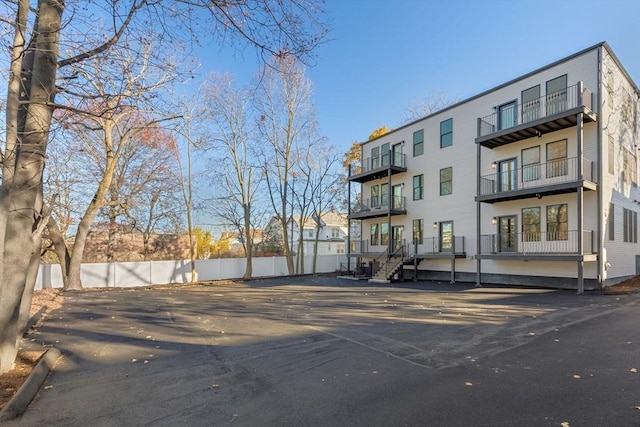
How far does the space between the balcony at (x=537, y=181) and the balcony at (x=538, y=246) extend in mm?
1809

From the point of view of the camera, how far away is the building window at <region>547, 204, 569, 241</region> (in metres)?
16.1

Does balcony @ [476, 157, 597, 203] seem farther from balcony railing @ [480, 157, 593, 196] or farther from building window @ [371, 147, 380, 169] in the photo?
building window @ [371, 147, 380, 169]

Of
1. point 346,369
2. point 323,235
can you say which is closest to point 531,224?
point 346,369

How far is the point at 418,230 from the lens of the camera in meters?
23.3

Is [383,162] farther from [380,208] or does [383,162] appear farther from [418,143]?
[380,208]

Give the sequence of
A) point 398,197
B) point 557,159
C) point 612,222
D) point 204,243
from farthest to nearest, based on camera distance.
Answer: point 204,243, point 398,197, point 612,222, point 557,159

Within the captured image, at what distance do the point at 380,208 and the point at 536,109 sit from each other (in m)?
10.8

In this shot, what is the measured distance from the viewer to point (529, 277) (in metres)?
17.4

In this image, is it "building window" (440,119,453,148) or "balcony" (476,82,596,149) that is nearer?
"balcony" (476,82,596,149)

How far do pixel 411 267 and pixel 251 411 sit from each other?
20479mm

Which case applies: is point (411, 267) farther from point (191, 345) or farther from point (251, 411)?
point (251, 411)

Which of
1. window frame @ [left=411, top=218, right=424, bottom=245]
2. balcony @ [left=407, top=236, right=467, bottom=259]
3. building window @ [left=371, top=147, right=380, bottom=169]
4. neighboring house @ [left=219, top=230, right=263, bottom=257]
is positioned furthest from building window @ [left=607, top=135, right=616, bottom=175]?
neighboring house @ [left=219, top=230, right=263, bottom=257]

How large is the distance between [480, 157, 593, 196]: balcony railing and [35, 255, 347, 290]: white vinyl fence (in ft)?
57.9

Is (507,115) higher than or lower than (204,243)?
higher
